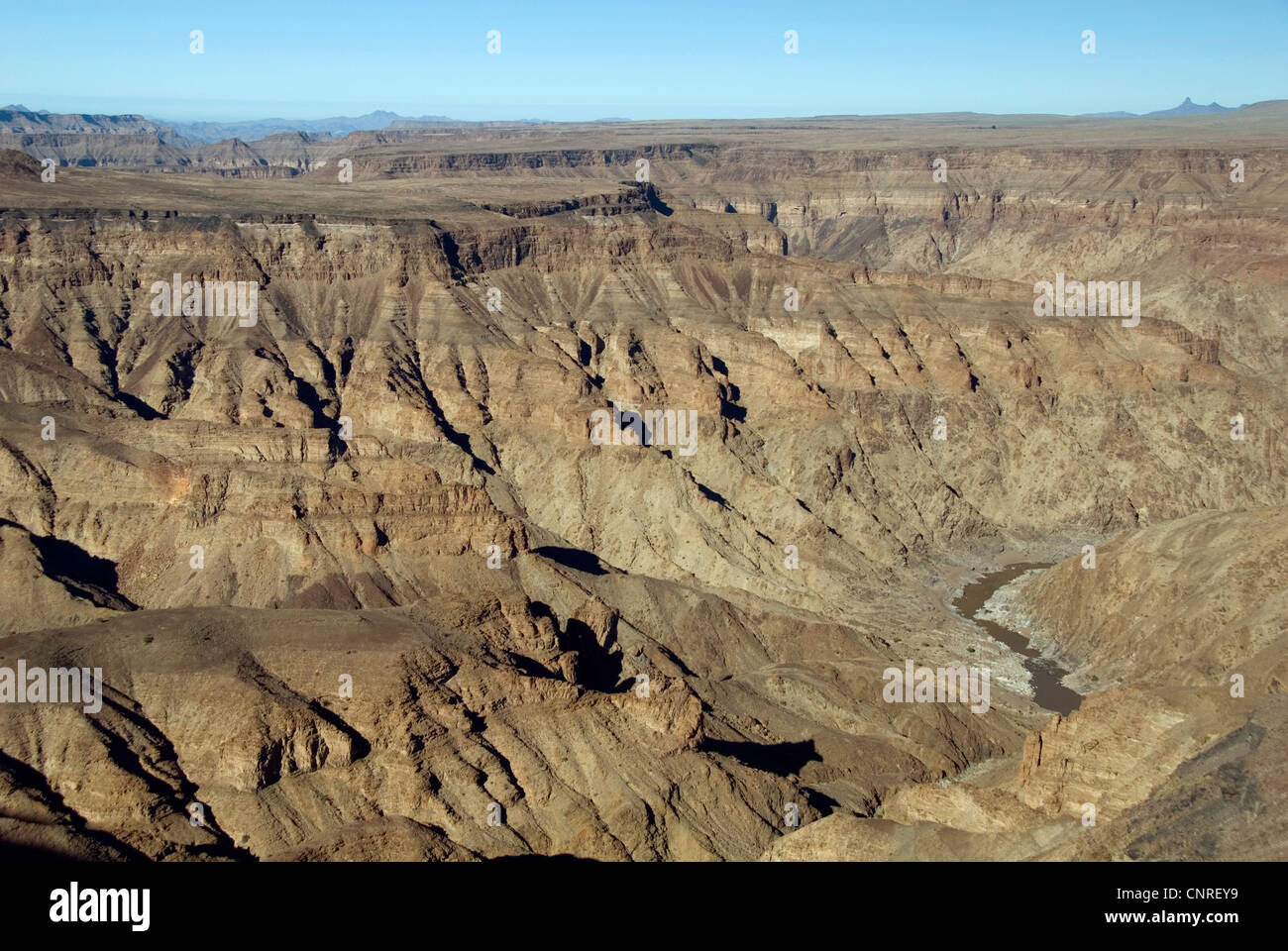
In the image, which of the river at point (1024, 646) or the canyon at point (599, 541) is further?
the river at point (1024, 646)

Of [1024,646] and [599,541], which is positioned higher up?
[599,541]

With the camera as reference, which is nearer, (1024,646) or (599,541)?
(1024,646)

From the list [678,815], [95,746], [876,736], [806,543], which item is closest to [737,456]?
[806,543]

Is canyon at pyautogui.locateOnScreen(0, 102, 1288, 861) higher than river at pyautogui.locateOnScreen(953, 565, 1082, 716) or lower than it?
higher

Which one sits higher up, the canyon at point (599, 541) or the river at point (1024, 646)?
the canyon at point (599, 541)
